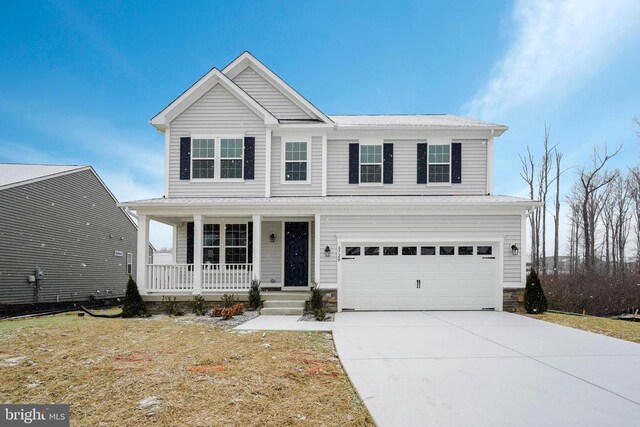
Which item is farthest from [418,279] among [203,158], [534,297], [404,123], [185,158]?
[185,158]

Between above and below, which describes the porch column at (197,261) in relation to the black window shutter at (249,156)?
below

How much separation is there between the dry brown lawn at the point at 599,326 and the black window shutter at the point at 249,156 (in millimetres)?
9669

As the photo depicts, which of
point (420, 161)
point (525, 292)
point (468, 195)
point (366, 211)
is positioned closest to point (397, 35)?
point (420, 161)

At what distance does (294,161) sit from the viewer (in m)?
13.6

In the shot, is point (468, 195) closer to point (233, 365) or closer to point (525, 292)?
point (525, 292)

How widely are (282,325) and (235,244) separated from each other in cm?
505

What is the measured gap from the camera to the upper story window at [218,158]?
1332 centimetres

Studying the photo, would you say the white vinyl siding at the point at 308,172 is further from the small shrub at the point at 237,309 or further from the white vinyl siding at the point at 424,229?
the small shrub at the point at 237,309

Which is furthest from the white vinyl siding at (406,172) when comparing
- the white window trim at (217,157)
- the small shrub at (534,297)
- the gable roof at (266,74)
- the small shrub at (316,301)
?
the small shrub at (316,301)

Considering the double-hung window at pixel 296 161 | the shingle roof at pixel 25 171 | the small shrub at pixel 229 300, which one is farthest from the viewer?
the shingle roof at pixel 25 171

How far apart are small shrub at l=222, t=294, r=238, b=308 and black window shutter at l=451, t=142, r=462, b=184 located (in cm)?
841

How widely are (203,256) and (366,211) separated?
5832 mm

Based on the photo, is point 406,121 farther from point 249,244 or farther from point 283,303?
point 283,303

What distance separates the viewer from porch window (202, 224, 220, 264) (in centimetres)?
1345
